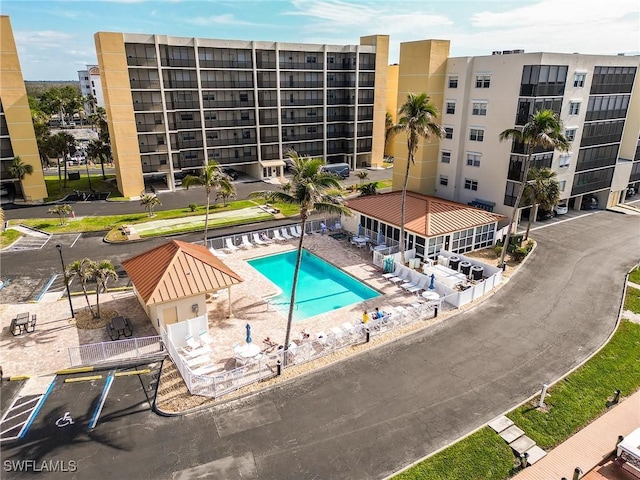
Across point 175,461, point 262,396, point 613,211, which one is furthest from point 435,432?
point 613,211

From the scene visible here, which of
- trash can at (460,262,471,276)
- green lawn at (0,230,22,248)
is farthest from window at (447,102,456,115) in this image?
green lawn at (0,230,22,248)

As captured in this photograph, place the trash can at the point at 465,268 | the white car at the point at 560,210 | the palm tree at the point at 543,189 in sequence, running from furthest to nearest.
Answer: the white car at the point at 560,210 < the palm tree at the point at 543,189 < the trash can at the point at 465,268

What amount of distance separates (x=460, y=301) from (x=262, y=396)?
1608cm

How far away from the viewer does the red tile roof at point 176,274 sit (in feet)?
83.3

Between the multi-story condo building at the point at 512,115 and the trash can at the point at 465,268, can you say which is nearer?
the trash can at the point at 465,268

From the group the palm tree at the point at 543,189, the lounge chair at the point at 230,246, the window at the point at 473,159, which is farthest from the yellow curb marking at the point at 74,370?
the window at the point at 473,159

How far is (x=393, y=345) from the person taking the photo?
1014 inches

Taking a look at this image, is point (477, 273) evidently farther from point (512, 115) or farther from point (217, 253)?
point (217, 253)

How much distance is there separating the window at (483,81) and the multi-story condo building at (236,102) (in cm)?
3230

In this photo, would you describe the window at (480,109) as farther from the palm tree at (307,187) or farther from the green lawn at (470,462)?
the green lawn at (470,462)

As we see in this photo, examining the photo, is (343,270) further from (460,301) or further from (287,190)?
(287,190)

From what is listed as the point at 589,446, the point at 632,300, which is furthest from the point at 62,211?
the point at 632,300

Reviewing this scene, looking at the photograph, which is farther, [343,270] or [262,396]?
[343,270]

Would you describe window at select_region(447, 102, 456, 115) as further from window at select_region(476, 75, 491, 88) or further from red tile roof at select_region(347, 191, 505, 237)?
red tile roof at select_region(347, 191, 505, 237)
